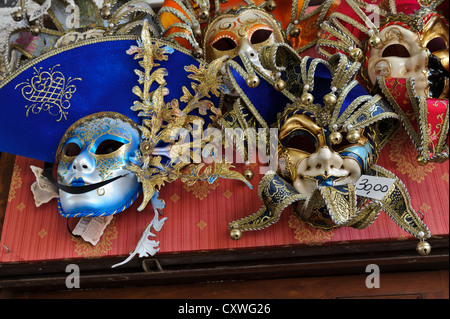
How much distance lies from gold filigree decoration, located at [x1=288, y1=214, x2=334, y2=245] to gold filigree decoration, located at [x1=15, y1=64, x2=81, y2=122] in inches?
29.0

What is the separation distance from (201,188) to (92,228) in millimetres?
335

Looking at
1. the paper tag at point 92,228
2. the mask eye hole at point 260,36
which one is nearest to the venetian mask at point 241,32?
the mask eye hole at point 260,36

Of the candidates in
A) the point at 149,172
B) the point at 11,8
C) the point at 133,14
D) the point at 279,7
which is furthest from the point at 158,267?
the point at 11,8

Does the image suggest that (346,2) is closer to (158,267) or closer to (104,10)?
(104,10)

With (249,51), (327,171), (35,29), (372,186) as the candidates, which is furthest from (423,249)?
(35,29)

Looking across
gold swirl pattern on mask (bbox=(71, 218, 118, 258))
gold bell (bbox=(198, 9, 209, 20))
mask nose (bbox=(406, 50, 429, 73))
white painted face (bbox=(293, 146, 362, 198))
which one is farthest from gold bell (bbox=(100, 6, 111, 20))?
mask nose (bbox=(406, 50, 429, 73))

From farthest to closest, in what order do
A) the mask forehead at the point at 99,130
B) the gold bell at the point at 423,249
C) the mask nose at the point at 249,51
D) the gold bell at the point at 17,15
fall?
the gold bell at the point at 17,15 → the mask nose at the point at 249,51 → the mask forehead at the point at 99,130 → the gold bell at the point at 423,249

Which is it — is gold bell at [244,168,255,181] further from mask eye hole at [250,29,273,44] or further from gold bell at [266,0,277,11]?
gold bell at [266,0,277,11]

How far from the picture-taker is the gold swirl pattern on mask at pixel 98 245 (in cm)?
136

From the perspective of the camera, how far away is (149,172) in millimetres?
1327

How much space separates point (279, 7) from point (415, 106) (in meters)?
0.58

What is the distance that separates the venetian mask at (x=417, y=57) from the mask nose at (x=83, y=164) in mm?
835

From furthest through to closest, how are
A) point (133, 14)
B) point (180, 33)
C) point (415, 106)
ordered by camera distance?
point (133, 14)
point (180, 33)
point (415, 106)

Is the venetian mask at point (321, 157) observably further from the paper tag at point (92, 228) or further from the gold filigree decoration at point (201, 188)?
the paper tag at point (92, 228)
